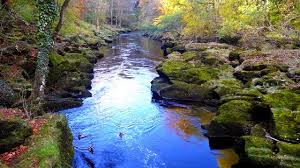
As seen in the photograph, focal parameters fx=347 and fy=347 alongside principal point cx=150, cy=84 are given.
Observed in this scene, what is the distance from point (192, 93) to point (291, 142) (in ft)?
34.7

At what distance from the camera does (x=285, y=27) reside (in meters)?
29.7

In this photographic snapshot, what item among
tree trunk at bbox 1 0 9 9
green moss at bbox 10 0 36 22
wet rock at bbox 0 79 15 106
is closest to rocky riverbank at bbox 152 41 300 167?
wet rock at bbox 0 79 15 106

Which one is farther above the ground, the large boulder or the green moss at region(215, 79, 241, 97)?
the green moss at region(215, 79, 241, 97)

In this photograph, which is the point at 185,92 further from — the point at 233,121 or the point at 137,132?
the point at 233,121

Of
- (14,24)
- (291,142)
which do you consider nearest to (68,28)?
(14,24)

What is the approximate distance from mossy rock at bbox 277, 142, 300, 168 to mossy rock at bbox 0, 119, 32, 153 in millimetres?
9721

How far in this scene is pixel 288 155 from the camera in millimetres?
13555

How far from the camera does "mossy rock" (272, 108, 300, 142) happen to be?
14.7 metres

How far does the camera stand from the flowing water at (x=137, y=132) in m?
15.4

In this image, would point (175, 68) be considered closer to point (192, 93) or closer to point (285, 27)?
point (192, 93)

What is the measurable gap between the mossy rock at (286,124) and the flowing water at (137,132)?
7.70ft

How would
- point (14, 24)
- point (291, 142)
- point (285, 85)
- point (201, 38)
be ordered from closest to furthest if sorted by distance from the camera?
1. point (291, 142)
2. point (285, 85)
3. point (14, 24)
4. point (201, 38)

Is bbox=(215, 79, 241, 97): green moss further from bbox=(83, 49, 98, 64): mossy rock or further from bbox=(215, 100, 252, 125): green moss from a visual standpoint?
bbox=(83, 49, 98, 64): mossy rock

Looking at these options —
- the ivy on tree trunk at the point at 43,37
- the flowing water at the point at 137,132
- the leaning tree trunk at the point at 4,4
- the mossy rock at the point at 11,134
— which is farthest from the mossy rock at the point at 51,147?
the leaning tree trunk at the point at 4,4
